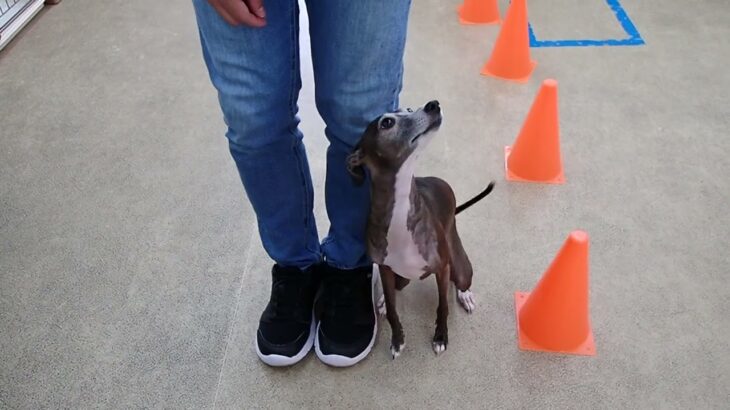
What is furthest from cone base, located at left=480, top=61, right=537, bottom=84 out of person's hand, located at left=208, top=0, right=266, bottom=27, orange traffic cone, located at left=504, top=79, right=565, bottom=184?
person's hand, located at left=208, top=0, right=266, bottom=27

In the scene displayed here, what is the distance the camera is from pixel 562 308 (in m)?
1.24

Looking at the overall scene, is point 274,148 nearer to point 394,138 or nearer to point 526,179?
point 394,138

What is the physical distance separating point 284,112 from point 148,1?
201cm

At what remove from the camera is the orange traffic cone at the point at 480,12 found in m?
2.39

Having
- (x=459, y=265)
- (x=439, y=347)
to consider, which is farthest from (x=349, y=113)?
(x=439, y=347)

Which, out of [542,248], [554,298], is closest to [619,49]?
[542,248]

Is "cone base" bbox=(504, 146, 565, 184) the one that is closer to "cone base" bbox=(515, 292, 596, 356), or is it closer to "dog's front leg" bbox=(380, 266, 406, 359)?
"cone base" bbox=(515, 292, 596, 356)

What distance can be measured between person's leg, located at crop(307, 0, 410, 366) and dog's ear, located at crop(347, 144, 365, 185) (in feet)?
0.21

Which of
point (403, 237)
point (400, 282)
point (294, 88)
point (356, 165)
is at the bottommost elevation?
point (400, 282)

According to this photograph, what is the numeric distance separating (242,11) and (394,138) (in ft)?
1.05

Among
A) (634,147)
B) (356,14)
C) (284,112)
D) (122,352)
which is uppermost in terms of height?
(356,14)

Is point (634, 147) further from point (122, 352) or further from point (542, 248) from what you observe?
point (122, 352)

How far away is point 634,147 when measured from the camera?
1846 mm

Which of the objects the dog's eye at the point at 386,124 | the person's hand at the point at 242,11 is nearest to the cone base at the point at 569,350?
the dog's eye at the point at 386,124
